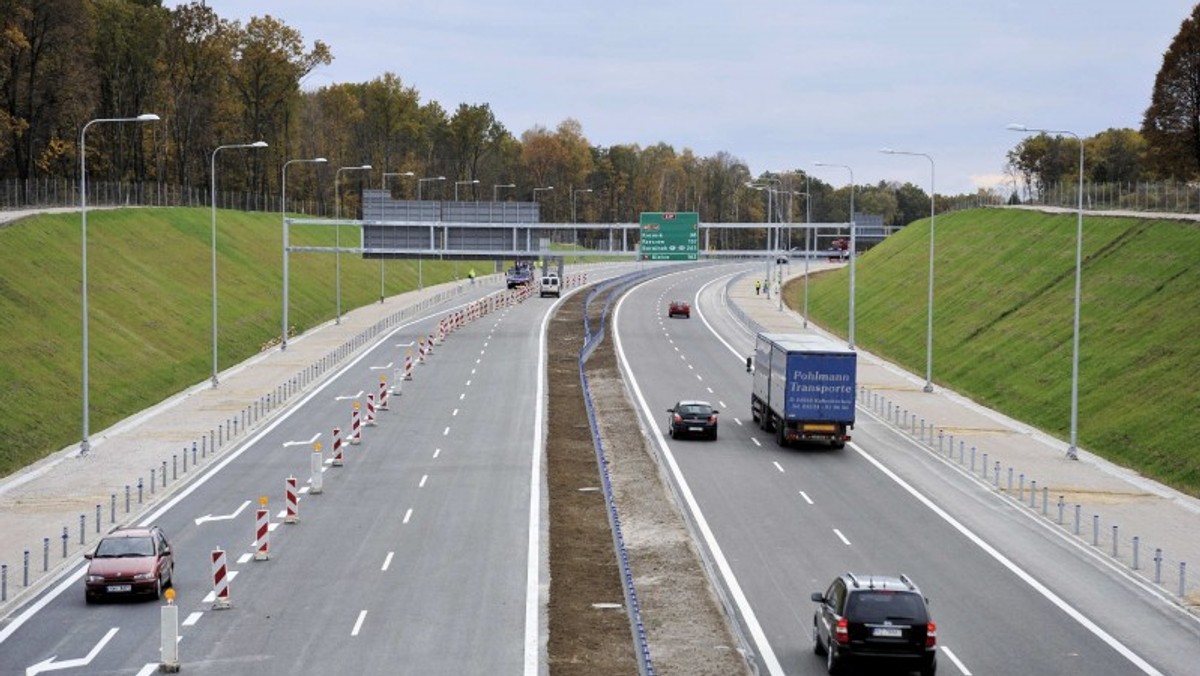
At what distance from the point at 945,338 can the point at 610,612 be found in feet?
191

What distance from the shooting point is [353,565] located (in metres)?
33.3

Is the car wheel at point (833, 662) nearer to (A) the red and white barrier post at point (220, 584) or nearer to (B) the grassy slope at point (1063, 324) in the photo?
(A) the red and white barrier post at point (220, 584)

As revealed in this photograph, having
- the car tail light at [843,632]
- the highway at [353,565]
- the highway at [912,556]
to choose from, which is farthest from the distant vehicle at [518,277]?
the car tail light at [843,632]

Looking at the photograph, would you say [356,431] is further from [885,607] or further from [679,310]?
[679,310]

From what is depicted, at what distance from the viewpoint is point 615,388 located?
226 ft

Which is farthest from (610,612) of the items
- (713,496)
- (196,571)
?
(713,496)

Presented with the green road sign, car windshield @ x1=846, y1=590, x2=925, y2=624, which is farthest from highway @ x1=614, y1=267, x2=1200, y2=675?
the green road sign

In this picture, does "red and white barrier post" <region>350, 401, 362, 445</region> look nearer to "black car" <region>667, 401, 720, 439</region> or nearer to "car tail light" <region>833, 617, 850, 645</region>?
"black car" <region>667, 401, 720, 439</region>

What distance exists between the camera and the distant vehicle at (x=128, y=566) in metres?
29.6

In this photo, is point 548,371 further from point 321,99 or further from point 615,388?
point 321,99

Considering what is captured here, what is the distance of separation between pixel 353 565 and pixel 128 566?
528cm

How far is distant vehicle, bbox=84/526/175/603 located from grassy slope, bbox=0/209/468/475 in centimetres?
1908

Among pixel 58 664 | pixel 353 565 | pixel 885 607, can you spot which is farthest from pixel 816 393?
pixel 58 664

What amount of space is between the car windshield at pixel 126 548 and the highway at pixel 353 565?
42.0 inches
